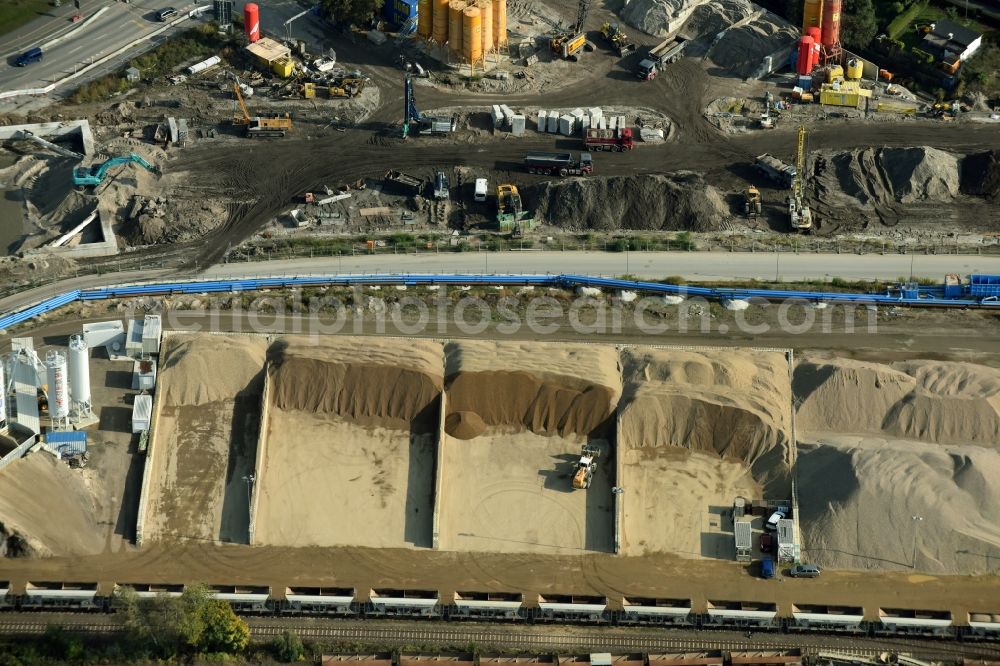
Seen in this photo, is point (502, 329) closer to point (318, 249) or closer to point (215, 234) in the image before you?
point (318, 249)

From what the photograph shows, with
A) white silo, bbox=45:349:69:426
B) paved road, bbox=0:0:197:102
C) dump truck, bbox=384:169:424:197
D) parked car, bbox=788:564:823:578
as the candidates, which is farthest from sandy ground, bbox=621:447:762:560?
paved road, bbox=0:0:197:102

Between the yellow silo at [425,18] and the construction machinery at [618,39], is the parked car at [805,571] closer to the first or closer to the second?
the construction machinery at [618,39]

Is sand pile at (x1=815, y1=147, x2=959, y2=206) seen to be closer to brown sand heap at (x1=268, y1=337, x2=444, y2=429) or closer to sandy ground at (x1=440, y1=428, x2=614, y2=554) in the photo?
sandy ground at (x1=440, y1=428, x2=614, y2=554)

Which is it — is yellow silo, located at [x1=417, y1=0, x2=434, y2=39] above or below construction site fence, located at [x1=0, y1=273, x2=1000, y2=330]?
above

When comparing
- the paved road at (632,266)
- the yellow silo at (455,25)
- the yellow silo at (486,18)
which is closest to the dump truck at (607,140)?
the paved road at (632,266)

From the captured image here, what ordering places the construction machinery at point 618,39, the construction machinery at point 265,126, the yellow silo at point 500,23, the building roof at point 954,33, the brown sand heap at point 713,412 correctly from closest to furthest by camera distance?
the brown sand heap at point 713,412 < the construction machinery at point 265,126 < the yellow silo at point 500,23 < the building roof at point 954,33 < the construction machinery at point 618,39

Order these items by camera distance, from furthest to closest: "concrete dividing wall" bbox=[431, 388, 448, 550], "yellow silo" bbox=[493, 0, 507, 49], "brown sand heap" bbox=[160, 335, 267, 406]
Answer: "yellow silo" bbox=[493, 0, 507, 49] < "brown sand heap" bbox=[160, 335, 267, 406] < "concrete dividing wall" bbox=[431, 388, 448, 550]

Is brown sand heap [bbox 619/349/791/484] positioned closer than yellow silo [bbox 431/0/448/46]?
Yes
